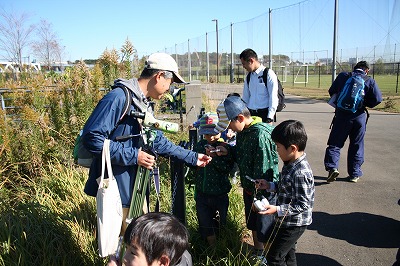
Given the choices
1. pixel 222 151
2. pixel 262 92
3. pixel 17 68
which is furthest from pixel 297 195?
pixel 17 68

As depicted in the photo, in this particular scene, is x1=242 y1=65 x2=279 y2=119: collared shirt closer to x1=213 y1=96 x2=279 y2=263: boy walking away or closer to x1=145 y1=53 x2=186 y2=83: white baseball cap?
x1=213 y1=96 x2=279 y2=263: boy walking away

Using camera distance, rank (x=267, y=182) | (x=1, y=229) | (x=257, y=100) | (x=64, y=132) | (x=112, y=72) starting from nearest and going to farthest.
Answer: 1. (x=267, y=182)
2. (x=1, y=229)
3. (x=64, y=132)
4. (x=257, y=100)
5. (x=112, y=72)

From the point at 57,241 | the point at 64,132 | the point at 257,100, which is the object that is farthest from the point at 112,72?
the point at 57,241

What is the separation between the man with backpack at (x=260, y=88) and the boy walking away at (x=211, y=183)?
2.36 m

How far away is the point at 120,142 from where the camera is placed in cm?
235

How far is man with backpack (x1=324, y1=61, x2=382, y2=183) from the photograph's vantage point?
495 cm

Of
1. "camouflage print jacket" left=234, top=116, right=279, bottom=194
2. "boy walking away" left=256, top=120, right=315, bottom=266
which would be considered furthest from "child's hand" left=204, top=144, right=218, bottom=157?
"boy walking away" left=256, top=120, right=315, bottom=266

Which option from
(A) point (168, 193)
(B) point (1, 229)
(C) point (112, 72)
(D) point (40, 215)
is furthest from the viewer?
(C) point (112, 72)

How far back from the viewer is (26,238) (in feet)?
9.50

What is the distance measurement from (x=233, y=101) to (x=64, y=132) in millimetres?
3273

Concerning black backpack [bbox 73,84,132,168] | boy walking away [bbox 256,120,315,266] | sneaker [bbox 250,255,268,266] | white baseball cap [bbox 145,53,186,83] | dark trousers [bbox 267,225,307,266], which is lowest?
sneaker [bbox 250,255,268,266]

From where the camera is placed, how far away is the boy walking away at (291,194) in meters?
2.37

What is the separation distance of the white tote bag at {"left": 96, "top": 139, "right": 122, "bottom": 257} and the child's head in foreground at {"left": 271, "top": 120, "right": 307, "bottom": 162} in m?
1.23

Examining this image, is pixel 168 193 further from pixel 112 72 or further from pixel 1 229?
pixel 112 72
